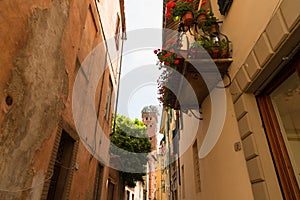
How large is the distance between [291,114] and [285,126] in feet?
0.54

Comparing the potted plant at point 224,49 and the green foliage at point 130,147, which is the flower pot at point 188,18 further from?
the green foliage at point 130,147

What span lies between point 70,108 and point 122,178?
11.0 metres

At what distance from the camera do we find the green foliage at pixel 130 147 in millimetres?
13453

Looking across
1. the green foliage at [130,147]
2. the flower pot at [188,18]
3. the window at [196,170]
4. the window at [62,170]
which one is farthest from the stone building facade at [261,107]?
the green foliage at [130,147]

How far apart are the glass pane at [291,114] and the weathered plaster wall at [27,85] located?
300 cm

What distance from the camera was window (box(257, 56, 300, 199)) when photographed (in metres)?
2.10

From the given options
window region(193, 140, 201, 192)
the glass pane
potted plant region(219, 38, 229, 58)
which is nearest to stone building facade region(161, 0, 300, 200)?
the glass pane

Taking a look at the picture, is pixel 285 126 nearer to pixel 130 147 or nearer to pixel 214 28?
pixel 214 28

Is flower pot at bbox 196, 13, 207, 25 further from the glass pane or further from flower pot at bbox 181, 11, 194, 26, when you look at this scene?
the glass pane

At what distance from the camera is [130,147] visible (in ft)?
45.7

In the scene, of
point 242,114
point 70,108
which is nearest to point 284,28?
point 242,114

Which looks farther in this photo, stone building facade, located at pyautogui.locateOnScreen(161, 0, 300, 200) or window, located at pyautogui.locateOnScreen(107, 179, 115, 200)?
window, located at pyautogui.locateOnScreen(107, 179, 115, 200)

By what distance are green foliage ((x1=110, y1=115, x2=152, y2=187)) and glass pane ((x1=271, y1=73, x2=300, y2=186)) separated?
11.5 metres

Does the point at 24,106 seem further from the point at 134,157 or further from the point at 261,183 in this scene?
the point at 134,157
